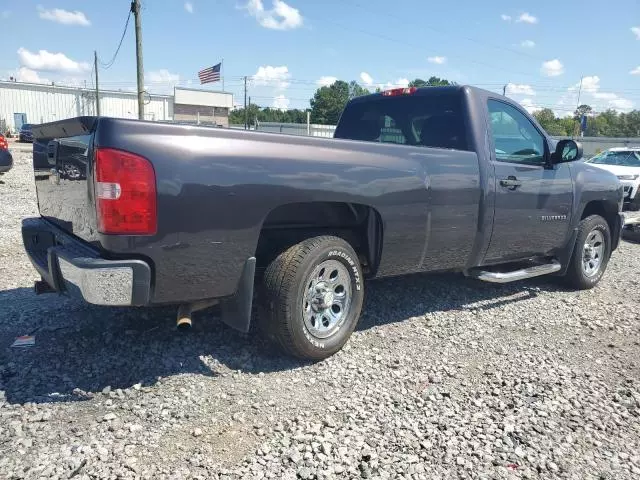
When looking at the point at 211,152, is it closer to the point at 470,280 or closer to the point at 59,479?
the point at 59,479

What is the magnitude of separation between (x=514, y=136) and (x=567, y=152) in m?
0.58

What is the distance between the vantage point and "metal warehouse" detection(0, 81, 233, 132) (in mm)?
61781

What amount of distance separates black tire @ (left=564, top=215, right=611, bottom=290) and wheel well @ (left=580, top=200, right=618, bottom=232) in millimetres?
147

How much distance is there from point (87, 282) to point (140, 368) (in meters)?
0.90

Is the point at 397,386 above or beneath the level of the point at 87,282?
beneath

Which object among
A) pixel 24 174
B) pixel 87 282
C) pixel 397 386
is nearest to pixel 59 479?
pixel 87 282

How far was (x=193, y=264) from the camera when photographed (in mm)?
2986

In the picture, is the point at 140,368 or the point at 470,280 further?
the point at 470,280

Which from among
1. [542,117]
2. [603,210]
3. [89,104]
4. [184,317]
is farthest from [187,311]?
[542,117]

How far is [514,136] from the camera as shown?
5.02 metres

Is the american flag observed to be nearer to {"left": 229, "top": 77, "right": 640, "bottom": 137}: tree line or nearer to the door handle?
the door handle

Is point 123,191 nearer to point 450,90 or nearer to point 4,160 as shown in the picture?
point 450,90

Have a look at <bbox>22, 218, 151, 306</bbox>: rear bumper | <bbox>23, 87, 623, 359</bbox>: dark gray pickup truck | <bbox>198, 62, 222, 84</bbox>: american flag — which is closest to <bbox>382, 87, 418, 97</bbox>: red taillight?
<bbox>23, 87, 623, 359</bbox>: dark gray pickup truck

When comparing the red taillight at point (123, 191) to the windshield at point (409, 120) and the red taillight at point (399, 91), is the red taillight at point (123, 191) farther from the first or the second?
the red taillight at point (399, 91)
